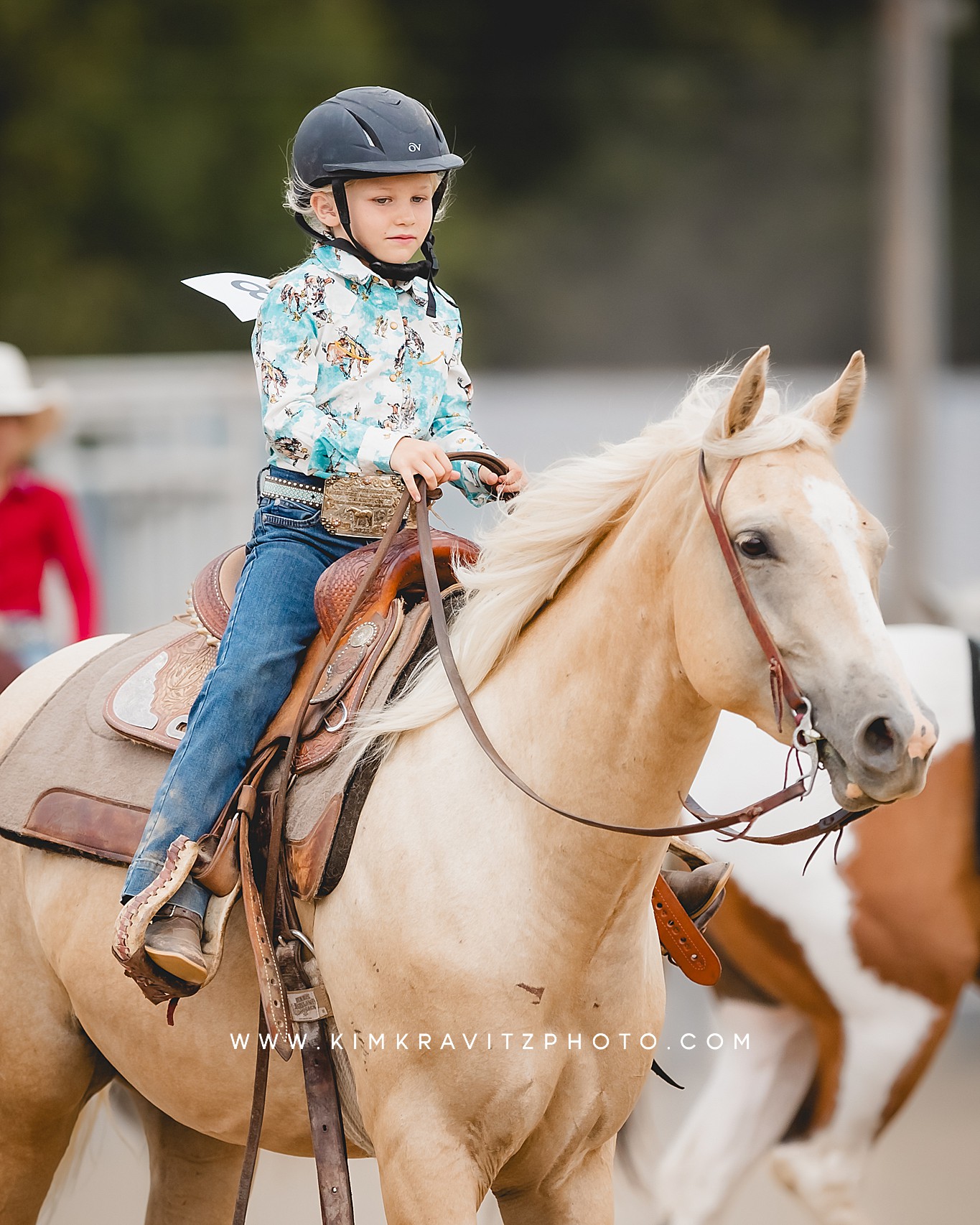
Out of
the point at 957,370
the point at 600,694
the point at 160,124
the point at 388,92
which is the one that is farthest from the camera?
the point at 957,370

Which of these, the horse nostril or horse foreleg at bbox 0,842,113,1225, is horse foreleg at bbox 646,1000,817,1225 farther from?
the horse nostril

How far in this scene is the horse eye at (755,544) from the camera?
2.12m

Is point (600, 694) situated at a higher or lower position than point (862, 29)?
lower

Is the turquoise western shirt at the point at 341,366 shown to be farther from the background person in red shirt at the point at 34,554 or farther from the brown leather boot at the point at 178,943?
the background person in red shirt at the point at 34,554

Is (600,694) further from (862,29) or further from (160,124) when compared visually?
(862,29)

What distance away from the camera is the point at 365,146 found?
2617 millimetres

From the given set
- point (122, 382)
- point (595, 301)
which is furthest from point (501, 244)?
point (122, 382)

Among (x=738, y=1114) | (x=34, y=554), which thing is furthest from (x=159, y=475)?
(x=738, y=1114)

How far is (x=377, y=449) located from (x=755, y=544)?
2.37 feet

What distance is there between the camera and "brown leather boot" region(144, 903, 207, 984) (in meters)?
2.44

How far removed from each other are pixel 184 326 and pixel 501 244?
428 cm

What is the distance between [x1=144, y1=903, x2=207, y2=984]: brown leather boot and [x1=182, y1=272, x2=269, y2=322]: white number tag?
3.43ft

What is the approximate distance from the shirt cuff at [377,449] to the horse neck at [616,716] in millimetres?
379

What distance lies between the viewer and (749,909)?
3947mm
